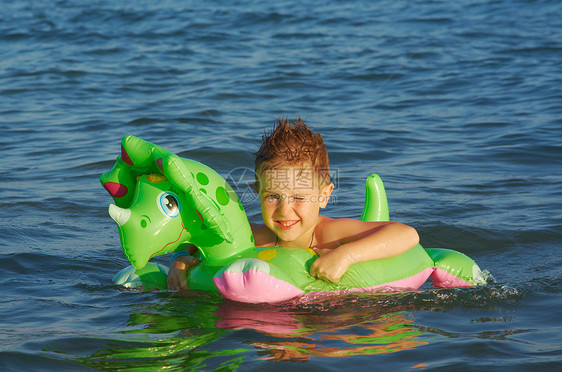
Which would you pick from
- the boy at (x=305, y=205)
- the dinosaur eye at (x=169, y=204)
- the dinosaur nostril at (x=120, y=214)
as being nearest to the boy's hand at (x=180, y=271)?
the boy at (x=305, y=205)

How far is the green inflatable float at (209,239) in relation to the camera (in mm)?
3854

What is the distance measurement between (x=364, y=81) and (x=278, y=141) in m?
7.94

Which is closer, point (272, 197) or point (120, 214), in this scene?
point (120, 214)

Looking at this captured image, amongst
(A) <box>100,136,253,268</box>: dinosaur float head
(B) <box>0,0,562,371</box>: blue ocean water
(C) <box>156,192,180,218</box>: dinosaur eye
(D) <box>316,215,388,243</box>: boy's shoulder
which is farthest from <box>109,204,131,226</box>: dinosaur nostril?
(D) <box>316,215,388,243</box>: boy's shoulder

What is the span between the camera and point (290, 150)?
4109 millimetres

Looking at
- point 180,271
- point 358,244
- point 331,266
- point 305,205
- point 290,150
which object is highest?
point 290,150

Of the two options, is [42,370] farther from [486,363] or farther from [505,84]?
[505,84]

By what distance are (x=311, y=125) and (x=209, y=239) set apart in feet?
17.7

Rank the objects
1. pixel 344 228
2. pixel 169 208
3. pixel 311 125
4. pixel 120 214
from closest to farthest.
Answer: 1. pixel 120 214
2. pixel 169 208
3. pixel 344 228
4. pixel 311 125

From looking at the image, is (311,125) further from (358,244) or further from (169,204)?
(169,204)

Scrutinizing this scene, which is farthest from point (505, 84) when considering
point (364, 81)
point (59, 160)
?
point (59, 160)

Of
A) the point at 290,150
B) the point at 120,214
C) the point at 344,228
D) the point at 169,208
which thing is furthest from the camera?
the point at 344,228

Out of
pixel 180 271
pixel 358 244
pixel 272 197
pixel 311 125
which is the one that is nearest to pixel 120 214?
pixel 180 271

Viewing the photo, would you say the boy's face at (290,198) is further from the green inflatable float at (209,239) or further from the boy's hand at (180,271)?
the boy's hand at (180,271)
